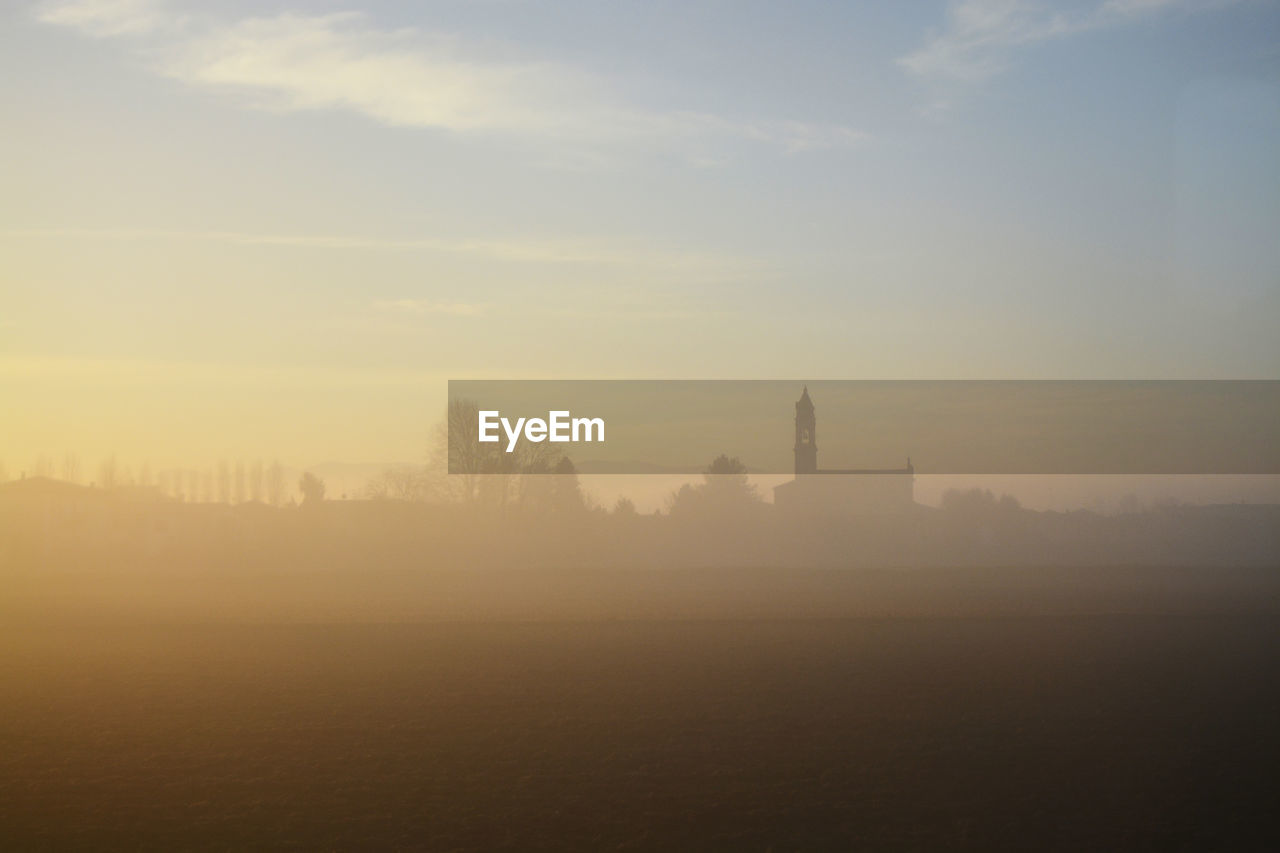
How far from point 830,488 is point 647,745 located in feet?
260

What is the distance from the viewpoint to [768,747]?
2055 centimetres

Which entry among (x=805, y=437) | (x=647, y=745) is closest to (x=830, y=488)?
(x=805, y=437)

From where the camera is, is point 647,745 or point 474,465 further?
point 474,465

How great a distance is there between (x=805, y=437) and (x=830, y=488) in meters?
6.07

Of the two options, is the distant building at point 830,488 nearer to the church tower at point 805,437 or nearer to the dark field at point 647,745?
the church tower at point 805,437

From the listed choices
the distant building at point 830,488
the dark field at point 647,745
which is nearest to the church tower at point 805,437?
the distant building at point 830,488

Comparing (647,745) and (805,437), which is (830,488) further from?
(647,745)

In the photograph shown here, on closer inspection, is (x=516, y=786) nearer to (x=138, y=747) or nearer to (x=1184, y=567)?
(x=138, y=747)

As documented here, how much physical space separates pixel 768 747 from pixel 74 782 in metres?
11.4

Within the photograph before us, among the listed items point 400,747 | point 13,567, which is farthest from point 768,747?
point 13,567

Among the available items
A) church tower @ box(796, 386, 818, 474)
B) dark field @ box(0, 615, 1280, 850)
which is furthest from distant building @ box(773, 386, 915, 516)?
dark field @ box(0, 615, 1280, 850)

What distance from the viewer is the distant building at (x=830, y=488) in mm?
95188

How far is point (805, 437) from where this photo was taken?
9512 centimetres

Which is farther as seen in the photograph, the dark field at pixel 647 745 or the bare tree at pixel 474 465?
the bare tree at pixel 474 465
